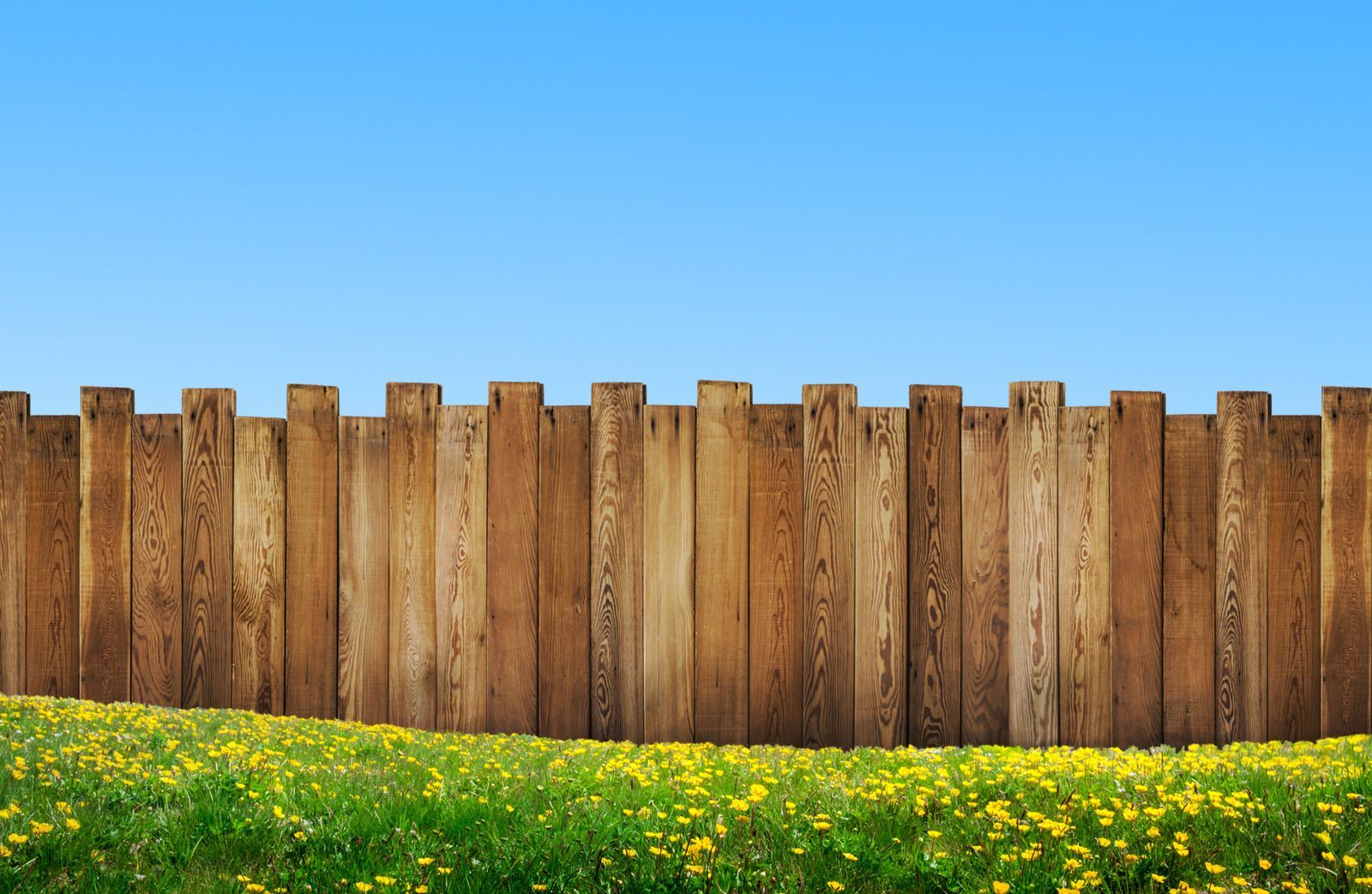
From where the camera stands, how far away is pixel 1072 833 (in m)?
3.85

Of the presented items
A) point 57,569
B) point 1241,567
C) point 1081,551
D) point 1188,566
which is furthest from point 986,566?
point 57,569

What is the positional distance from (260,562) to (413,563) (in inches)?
49.5

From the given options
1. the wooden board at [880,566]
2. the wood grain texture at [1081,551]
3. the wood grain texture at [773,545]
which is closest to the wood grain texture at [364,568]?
Answer: the wood grain texture at [773,545]

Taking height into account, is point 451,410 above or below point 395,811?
above

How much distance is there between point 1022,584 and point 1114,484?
1012 mm

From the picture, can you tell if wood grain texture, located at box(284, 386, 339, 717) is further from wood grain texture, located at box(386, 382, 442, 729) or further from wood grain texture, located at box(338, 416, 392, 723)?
wood grain texture, located at box(386, 382, 442, 729)

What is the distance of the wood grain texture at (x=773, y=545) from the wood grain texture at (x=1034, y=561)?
161cm

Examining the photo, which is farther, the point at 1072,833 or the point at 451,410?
the point at 451,410

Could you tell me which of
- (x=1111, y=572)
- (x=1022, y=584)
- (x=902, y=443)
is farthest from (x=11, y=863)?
(x=1111, y=572)

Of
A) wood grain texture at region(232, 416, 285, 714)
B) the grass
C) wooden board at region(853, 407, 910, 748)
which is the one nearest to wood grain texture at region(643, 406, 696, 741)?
wooden board at region(853, 407, 910, 748)

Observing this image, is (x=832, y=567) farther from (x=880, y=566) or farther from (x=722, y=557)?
(x=722, y=557)

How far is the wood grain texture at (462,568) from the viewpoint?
26.2 ft

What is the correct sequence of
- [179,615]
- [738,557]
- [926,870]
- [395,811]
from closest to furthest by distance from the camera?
[926,870] → [395,811] → [738,557] → [179,615]

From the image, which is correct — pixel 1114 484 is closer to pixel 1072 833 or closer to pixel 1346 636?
pixel 1346 636
